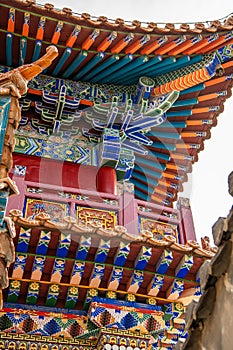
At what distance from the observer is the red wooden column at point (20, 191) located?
713 centimetres

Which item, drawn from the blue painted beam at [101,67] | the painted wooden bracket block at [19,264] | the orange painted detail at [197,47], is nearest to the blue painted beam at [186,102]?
the orange painted detail at [197,47]

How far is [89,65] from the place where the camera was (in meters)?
8.78

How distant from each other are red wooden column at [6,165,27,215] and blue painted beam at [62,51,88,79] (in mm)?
1797

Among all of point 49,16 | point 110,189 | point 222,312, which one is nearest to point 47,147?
point 110,189

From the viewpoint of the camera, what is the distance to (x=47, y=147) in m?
8.87

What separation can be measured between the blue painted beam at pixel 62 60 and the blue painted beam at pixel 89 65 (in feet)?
0.99

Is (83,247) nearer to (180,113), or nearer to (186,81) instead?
(186,81)

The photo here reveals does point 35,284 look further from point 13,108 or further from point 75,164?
point 75,164

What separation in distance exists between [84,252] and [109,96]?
3.33 metres

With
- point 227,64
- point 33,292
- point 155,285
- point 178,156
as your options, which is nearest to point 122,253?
point 155,285

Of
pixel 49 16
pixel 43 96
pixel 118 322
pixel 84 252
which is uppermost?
pixel 49 16

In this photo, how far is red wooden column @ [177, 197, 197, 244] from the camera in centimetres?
769

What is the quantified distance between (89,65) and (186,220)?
256 cm

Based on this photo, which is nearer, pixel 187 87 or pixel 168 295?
pixel 168 295
